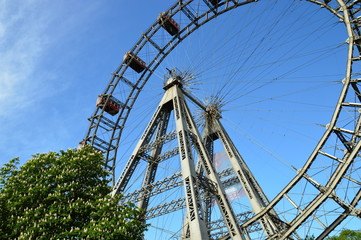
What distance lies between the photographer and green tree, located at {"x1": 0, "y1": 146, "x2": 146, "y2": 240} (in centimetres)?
1023

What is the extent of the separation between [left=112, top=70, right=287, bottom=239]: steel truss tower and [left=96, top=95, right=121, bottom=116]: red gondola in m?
5.65

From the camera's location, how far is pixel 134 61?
86.5ft

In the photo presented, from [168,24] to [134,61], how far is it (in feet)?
14.2

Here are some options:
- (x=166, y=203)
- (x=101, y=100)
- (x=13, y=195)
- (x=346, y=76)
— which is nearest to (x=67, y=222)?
(x=13, y=195)

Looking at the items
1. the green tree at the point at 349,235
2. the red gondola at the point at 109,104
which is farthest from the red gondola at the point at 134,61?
the green tree at the point at 349,235

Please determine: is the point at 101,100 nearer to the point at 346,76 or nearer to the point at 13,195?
the point at 13,195

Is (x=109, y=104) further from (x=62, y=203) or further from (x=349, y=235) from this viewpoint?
(x=349, y=235)

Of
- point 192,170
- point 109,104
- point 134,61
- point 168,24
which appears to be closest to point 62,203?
point 192,170

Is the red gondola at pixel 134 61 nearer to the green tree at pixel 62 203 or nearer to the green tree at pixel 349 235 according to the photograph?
the green tree at pixel 62 203

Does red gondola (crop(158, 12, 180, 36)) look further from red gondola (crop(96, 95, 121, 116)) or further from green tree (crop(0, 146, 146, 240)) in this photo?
green tree (crop(0, 146, 146, 240))

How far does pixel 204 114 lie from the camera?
25.5m

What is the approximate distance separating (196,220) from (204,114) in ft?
43.3

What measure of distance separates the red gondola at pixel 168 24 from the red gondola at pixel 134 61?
359 centimetres

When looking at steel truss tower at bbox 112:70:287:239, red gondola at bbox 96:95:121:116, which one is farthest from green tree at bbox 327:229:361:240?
red gondola at bbox 96:95:121:116
